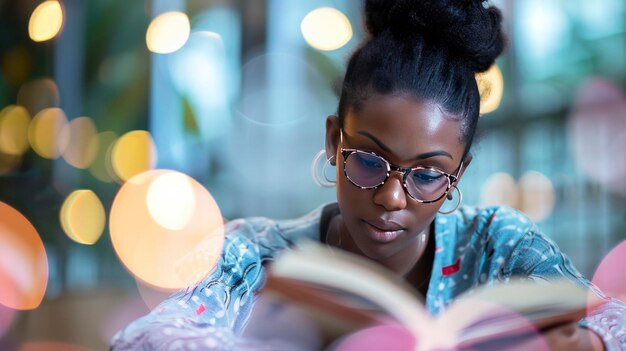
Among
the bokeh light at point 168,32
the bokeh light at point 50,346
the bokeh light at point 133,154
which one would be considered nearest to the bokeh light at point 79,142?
the bokeh light at point 133,154

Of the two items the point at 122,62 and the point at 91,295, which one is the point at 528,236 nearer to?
the point at 91,295

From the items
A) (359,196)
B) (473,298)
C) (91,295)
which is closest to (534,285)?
(473,298)

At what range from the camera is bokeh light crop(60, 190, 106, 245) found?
2.51 metres

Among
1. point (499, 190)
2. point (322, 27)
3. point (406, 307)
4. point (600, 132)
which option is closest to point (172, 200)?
point (322, 27)

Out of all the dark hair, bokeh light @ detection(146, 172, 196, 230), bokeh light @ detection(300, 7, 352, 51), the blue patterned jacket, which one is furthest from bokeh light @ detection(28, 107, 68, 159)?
the dark hair

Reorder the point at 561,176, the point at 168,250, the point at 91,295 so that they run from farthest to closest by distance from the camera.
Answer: the point at 561,176, the point at 168,250, the point at 91,295

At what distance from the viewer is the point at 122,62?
9.43 ft

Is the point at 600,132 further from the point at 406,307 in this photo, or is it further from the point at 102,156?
the point at 406,307

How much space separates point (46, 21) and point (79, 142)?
0.46 meters

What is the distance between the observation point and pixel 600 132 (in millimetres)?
2650

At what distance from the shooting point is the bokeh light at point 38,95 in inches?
95.5

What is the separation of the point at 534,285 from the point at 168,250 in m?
1.98

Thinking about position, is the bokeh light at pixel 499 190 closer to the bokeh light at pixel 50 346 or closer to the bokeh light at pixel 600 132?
the bokeh light at pixel 600 132

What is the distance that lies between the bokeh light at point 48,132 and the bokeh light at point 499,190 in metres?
1.74
